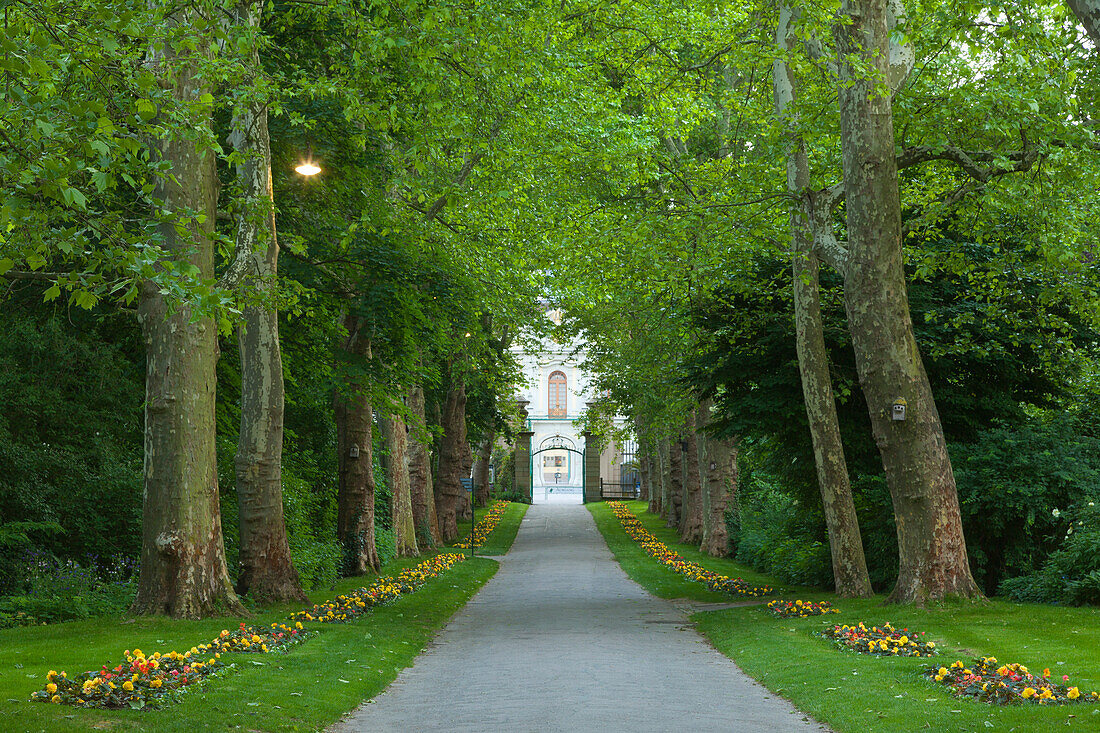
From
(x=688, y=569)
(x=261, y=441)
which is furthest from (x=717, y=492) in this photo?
(x=261, y=441)

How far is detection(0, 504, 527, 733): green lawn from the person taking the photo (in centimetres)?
700

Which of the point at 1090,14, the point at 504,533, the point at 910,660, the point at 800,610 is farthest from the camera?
the point at 504,533

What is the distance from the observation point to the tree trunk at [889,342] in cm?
1310

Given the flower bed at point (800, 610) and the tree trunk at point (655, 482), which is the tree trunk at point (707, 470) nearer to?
the flower bed at point (800, 610)

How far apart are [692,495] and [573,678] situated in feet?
78.2

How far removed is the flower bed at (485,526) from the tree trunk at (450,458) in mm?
955

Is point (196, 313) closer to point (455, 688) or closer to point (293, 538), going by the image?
point (455, 688)

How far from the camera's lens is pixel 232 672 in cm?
Result: 908

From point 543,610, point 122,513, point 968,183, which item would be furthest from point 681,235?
point 122,513

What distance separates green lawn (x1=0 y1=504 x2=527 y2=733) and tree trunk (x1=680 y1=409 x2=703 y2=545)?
18015 millimetres

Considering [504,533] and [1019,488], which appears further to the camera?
[504,533]

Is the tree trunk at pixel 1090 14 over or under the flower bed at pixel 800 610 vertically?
over

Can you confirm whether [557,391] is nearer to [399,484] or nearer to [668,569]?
[399,484]

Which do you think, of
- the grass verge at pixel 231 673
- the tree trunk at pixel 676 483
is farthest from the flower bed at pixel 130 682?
the tree trunk at pixel 676 483
